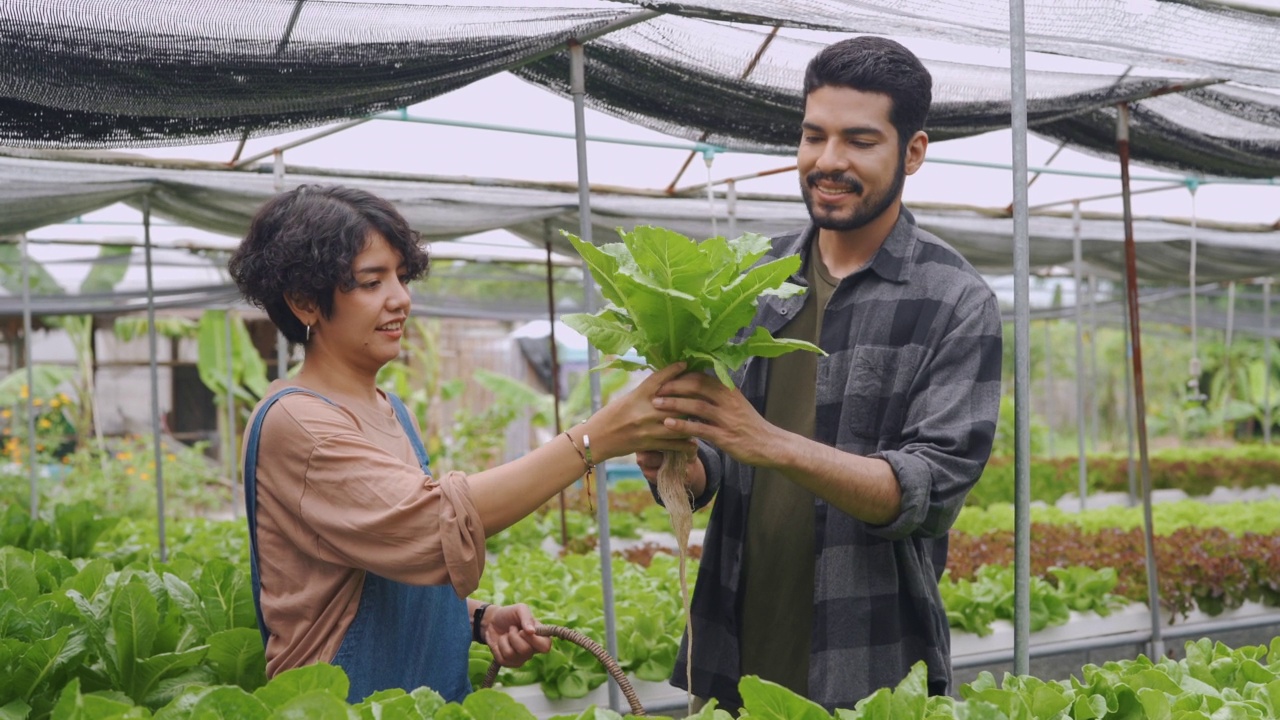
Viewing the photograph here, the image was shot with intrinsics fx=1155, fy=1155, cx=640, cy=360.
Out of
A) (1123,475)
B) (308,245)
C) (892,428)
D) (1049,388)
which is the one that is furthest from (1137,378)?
(1049,388)

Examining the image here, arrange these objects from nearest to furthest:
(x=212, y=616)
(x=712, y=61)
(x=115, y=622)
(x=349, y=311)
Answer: (x=349, y=311)
(x=115, y=622)
(x=212, y=616)
(x=712, y=61)

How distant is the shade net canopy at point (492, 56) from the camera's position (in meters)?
3.18

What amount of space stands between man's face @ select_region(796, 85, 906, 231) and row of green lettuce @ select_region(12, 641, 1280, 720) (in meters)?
0.86

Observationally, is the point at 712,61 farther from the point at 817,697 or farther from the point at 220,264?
the point at 220,264

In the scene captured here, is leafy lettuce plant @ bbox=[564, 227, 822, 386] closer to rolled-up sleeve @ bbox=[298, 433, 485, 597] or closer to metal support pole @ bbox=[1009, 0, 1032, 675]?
rolled-up sleeve @ bbox=[298, 433, 485, 597]

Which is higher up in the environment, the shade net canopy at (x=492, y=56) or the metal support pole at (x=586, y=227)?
the shade net canopy at (x=492, y=56)

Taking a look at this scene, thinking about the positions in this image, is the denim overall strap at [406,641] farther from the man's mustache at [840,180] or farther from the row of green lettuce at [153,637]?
the man's mustache at [840,180]

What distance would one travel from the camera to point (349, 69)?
3.56 m

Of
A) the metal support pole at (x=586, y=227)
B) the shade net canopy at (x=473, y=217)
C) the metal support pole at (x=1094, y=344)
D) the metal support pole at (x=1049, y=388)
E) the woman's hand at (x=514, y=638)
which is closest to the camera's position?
the woman's hand at (x=514, y=638)

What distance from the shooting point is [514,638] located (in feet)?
7.45

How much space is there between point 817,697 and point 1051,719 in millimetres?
425

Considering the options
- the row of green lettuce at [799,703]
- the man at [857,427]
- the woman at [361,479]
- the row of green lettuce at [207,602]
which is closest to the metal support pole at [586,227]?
the row of green lettuce at [207,602]

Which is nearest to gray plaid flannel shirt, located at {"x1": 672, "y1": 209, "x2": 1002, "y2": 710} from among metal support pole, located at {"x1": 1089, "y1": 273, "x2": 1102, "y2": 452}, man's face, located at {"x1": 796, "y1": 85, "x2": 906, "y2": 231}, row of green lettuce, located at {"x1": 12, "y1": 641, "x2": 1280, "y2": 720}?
man's face, located at {"x1": 796, "y1": 85, "x2": 906, "y2": 231}

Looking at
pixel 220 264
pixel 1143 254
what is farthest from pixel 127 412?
pixel 1143 254
